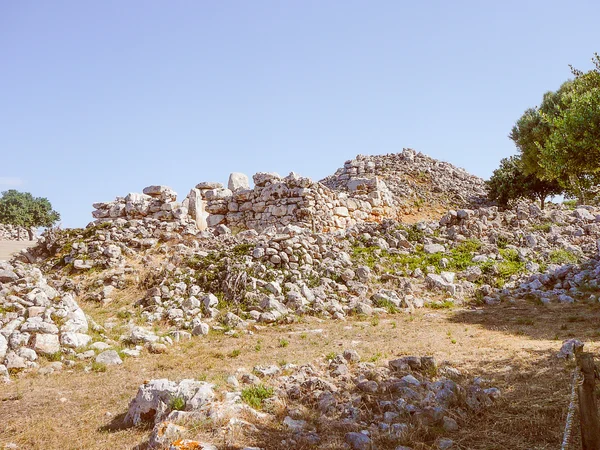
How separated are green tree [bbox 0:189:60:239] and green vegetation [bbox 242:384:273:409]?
46770mm

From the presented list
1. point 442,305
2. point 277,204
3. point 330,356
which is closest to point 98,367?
point 330,356

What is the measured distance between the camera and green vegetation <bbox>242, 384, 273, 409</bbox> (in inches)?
236

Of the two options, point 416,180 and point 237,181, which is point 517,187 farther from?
point 237,181

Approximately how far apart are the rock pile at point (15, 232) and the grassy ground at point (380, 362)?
3918 centimetres

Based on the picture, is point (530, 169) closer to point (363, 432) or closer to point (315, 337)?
point (315, 337)

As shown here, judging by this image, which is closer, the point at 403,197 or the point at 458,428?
the point at 458,428

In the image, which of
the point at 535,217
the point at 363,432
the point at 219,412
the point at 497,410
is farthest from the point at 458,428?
the point at 535,217

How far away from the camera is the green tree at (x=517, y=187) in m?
28.8

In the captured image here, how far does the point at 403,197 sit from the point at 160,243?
15574mm

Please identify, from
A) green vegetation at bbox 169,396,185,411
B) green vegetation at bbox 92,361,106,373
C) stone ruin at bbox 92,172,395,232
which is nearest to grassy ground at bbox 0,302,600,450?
green vegetation at bbox 92,361,106,373

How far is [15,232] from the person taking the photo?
1670 inches

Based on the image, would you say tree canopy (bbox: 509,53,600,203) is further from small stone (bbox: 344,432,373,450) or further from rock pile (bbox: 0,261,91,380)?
rock pile (bbox: 0,261,91,380)

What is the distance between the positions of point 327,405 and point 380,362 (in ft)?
7.23

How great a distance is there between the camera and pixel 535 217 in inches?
773
